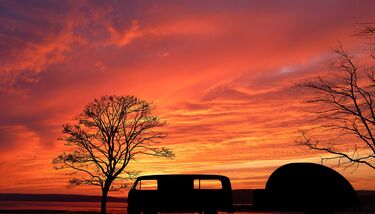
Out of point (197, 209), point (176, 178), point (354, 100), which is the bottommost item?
point (197, 209)

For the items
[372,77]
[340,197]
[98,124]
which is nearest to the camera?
[340,197]

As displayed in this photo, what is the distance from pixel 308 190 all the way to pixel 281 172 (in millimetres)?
1200

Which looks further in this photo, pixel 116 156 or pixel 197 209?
pixel 116 156

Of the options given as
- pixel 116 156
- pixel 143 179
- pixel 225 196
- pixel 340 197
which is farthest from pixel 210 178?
pixel 116 156

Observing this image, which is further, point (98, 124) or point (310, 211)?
point (98, 124)

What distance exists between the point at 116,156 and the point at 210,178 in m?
22.8

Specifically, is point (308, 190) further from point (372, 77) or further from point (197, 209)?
point (372, 77)

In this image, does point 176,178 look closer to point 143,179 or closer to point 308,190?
point 143,179

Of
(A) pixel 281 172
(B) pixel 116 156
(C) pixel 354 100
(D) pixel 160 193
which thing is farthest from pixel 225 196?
(B) pixel 116 156

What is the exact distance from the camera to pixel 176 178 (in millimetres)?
24250

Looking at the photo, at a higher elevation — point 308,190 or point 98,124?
point 98,124

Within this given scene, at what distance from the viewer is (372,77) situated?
28.1m

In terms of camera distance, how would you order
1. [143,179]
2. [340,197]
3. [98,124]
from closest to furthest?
[340,197]
[143,179]
[98,124]

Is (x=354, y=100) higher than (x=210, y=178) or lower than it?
higher
